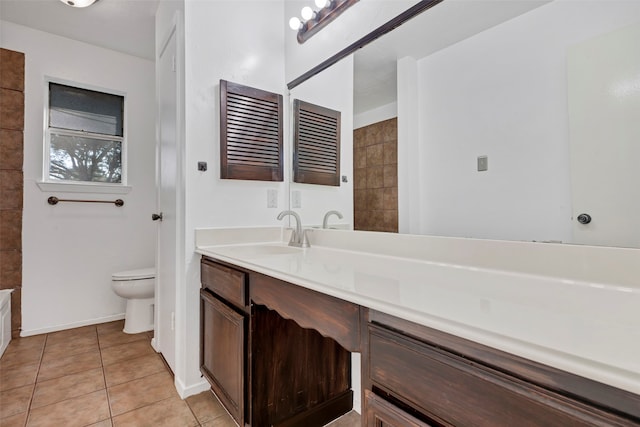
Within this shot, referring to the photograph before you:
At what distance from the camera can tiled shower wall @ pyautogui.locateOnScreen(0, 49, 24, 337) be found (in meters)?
2.41

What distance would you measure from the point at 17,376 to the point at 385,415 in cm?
233

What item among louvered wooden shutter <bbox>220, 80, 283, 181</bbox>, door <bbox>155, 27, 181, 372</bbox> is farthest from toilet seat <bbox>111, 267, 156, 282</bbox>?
louvered wooden shutter <bbox>220, 80, 283, 181</bbox>

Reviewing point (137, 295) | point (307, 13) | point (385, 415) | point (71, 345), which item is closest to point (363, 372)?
point (385, 415)

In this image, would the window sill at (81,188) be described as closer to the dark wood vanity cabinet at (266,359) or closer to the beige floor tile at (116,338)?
the beige floor tile at (116,338)

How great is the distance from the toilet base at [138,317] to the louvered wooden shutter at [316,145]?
5.75ft

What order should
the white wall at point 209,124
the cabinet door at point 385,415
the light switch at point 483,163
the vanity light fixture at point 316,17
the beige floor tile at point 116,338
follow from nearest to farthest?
the cabinet door at point 385,415
the light switch at point 483,163
the vanity light fixture at point 316,17
the white wall at point 209,124
the beige floor tile at point 116,338

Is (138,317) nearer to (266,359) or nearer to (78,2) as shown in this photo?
(266,359)

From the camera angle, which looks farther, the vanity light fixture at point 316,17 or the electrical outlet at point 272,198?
the electrical outlet at point 272,198

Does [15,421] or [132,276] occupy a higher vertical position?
[132,276]

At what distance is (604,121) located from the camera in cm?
80

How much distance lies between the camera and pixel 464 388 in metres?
0.54

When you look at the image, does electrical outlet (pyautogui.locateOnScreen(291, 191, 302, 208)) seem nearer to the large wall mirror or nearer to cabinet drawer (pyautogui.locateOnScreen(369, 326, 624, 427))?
the large wall mirror

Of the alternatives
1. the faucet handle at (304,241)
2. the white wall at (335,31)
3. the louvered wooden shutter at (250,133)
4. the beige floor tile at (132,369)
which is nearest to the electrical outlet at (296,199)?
the louvered wooden shutter at (250,133)

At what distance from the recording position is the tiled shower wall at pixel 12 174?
241 cm
